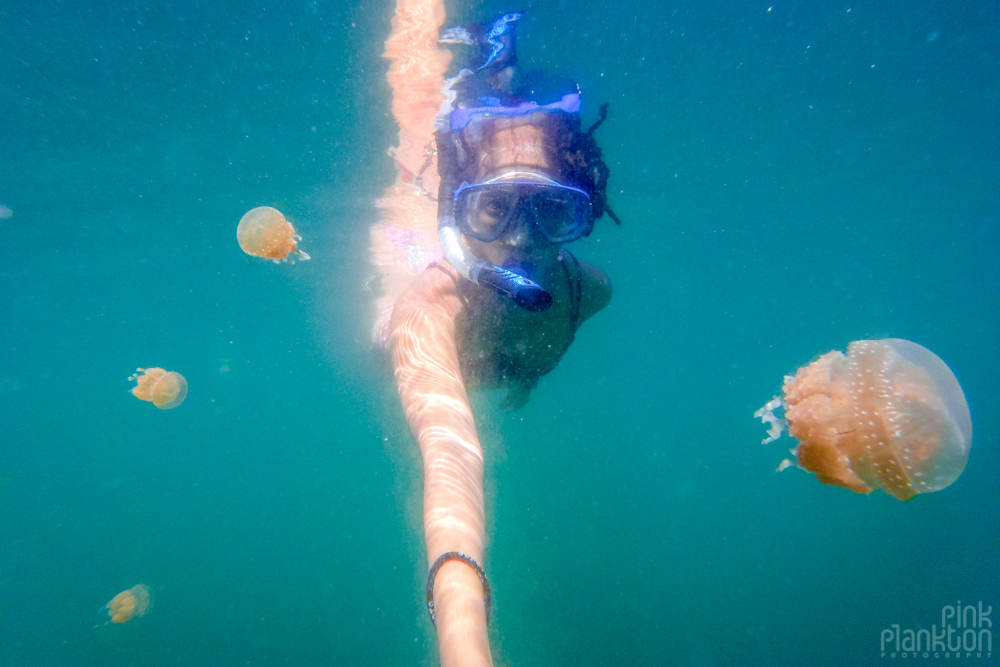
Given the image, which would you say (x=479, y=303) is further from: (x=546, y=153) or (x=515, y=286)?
(x=546, y=153)

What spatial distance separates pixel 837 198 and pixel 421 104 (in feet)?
57.1

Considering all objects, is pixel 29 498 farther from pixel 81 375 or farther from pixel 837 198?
pixel 837 198

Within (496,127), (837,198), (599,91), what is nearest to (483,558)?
(496,127)

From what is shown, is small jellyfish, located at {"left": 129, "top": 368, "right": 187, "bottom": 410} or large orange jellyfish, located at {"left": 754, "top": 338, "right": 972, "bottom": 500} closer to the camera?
large orange jellyfish, located at {"left": 754, "top": 338, "right": 972, "bottom": 500}

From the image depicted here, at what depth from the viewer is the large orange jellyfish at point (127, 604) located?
8523 mm

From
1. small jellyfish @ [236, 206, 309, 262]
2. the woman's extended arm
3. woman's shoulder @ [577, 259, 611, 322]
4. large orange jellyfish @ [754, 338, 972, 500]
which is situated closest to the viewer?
the woman's extended arm

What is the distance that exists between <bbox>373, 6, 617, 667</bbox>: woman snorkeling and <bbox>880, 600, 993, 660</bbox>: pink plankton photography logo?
20.2 m

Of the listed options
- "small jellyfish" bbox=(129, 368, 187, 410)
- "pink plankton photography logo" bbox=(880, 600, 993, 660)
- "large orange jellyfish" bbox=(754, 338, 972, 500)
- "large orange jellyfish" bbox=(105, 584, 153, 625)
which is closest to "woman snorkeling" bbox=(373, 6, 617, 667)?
"large orange jellyfish" bbox=(754, 338, 972, 500)

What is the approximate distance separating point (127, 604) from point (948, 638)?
29.2 meters

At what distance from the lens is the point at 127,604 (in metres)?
9.04

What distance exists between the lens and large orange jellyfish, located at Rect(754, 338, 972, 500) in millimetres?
2039

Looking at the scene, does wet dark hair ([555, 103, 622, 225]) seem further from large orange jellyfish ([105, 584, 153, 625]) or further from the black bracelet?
large orange jellyfish ([105, 584, 153, 625])

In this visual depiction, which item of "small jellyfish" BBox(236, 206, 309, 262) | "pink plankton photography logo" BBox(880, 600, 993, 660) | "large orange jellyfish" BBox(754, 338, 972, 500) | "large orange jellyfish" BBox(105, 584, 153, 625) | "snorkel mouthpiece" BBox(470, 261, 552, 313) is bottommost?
"large orange jellyfish" BBox(105, 584, 153, 625)

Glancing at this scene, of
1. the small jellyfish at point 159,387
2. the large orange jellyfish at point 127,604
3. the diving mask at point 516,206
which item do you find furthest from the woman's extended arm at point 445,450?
the large orange jellyfish at point 127,604
